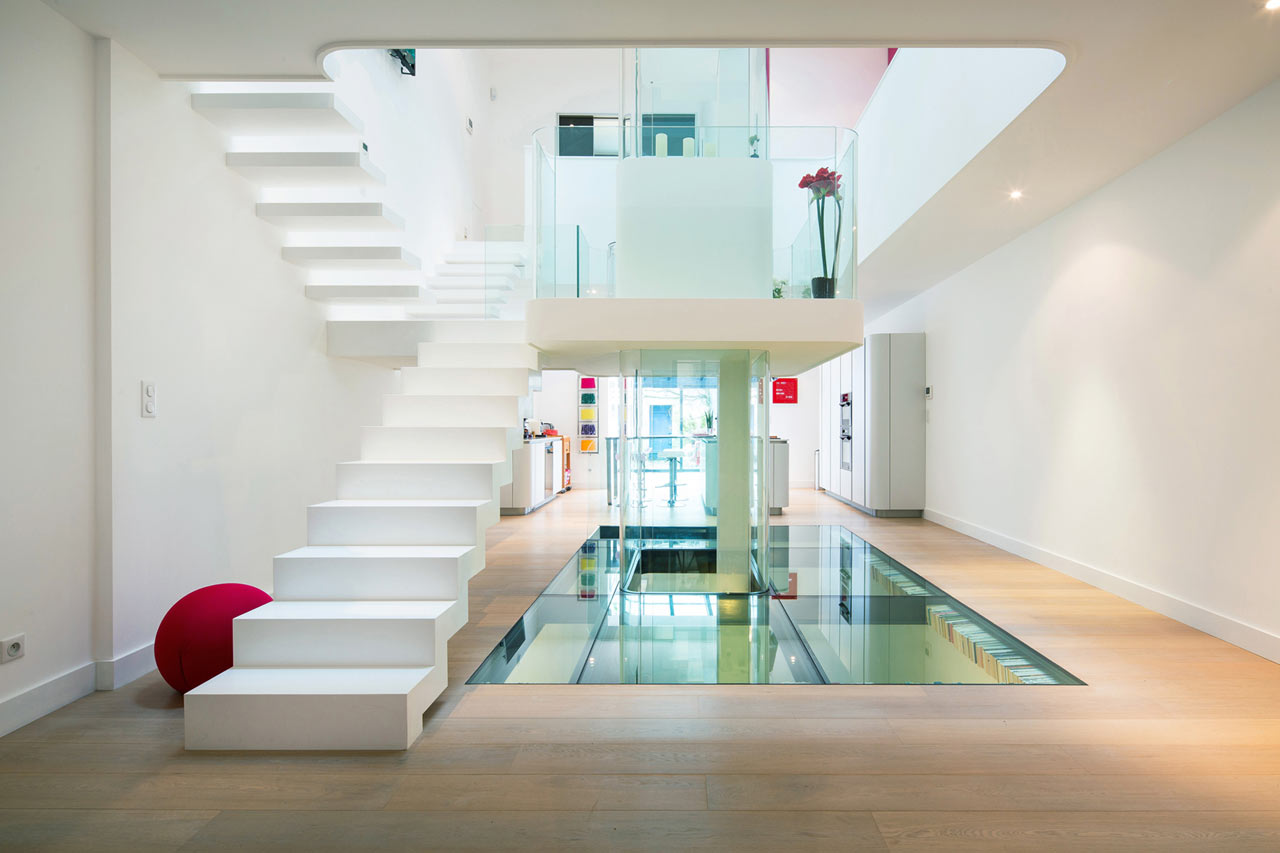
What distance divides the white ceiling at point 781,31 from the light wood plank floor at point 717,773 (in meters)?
2.64

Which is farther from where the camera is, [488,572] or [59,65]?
[488,572]

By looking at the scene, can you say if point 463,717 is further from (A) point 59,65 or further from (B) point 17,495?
(A) point 59,65

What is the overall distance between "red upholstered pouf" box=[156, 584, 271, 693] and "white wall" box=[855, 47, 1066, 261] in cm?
430

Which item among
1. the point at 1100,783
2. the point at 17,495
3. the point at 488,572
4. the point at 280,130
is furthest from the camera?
the point at 488,572

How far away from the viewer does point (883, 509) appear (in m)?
8.07

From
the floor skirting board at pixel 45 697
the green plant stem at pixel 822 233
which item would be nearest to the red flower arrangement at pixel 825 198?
the green plant stem at pixel 822 233

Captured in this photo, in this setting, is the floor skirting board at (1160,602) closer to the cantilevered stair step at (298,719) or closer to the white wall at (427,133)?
the cantilevered stair step at (298,719)

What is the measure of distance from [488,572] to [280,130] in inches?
122

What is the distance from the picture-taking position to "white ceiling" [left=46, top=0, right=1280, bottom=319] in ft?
8.80

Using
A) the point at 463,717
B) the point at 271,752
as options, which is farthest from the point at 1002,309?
the point at 271,752

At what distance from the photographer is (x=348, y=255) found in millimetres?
4160

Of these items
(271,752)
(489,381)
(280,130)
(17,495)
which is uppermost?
(280,130)

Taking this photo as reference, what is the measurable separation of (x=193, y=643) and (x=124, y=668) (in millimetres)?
536

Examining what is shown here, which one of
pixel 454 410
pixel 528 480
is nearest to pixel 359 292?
pixel 454 410
